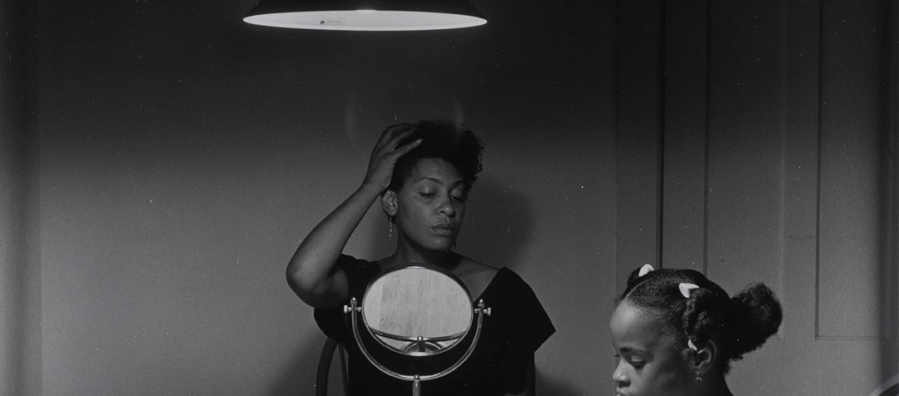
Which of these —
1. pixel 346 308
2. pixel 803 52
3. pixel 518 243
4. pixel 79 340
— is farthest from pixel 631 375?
pixel 79 340

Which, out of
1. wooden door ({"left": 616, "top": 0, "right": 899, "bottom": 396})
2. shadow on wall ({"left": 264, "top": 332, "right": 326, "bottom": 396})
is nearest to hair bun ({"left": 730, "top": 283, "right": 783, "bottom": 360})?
wooden door ({"left": 616, "top": 0, "right": 899, "bottom": 396})

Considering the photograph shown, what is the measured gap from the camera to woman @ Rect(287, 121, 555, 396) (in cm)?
222

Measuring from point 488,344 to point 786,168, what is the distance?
2.12ft

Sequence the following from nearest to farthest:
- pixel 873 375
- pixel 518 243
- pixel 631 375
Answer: pixel 631 375, pixel 873 375, pixel 518 243

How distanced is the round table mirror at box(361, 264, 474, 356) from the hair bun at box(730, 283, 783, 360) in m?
0.45

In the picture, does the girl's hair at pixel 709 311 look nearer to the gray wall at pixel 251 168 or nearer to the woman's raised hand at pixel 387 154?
the woman's raised hand at pixel 387 154

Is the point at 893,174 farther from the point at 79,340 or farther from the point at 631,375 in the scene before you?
the point at 79,340

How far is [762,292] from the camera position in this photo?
1.68 meters

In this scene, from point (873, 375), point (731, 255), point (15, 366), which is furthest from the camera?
point (15, 366)

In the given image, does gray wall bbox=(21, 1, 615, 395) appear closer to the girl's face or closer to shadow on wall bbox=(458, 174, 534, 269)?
shadow on wall bbox=(458, 174, 534, 269)

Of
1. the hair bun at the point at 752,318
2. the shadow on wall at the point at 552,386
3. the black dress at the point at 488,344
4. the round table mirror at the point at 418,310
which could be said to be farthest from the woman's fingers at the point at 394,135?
the shadow on wall at the point at 552,386

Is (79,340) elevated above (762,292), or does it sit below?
below

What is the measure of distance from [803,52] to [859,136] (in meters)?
0.23

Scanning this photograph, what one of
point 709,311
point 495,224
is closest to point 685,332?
point 709,311
